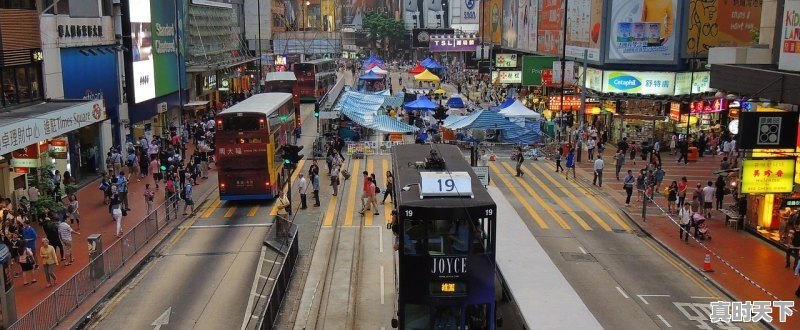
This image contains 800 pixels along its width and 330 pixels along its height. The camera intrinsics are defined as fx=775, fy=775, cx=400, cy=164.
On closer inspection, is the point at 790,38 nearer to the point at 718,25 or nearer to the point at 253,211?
the point at 253,211

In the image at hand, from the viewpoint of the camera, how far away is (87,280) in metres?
19.8

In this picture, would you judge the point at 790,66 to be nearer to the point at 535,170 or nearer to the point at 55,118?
the point at 535,170

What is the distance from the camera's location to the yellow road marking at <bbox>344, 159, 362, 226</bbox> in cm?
2931

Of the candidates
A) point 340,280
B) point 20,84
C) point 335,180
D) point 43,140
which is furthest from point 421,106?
point 340,280

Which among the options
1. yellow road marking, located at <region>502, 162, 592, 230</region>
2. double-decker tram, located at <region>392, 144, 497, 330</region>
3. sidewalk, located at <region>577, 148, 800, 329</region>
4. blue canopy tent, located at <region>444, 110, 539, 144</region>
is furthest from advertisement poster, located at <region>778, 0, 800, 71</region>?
blue canopy tent, located at <region>444, 110, 539, 144</region>

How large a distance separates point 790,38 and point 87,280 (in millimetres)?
21586

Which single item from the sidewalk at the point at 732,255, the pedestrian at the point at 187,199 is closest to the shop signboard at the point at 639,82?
the sidewalk at the point at 732,255

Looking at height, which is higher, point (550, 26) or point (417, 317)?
point (550, 26)

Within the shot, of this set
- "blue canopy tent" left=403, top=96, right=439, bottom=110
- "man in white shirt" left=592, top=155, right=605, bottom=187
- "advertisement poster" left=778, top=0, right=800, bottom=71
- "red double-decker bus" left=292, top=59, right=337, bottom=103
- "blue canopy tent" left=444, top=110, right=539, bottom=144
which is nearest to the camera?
"advertisement poster" left=778, top=0, right=800, bottom=71

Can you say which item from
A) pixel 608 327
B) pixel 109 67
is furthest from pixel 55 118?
pixel 608 327

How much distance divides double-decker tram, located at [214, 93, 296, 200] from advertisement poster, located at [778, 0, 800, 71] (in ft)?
58.9

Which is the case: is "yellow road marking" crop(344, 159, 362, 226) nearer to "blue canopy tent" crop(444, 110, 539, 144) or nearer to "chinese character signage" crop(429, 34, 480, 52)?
"blue canopy tent" crop(444, 110, 539, 144)

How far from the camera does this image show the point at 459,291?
14.2 m

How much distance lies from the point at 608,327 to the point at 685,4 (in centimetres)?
3442
